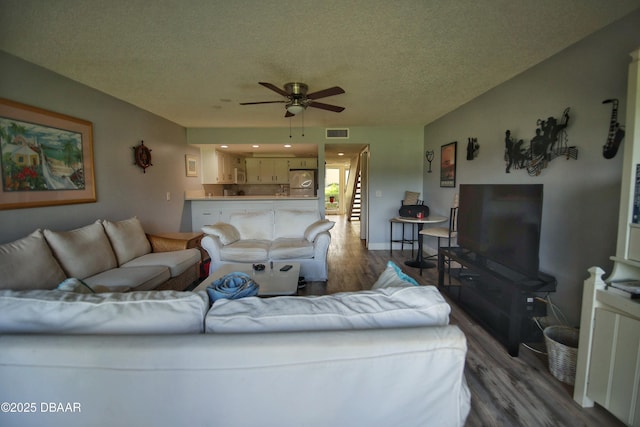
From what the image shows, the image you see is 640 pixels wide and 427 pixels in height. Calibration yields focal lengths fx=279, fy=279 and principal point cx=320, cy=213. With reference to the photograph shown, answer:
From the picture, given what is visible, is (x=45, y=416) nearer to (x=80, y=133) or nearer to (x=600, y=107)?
(x=80, y=133)

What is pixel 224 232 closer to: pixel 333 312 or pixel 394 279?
pixel 394 279

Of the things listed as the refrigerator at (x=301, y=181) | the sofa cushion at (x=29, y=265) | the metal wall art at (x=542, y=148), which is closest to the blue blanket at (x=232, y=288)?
the sofa cushion at (x=29, y=265)

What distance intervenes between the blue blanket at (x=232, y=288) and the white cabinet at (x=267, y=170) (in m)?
6.27

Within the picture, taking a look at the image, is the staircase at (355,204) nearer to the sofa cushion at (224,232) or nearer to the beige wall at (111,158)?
the beige wall at (111,158)

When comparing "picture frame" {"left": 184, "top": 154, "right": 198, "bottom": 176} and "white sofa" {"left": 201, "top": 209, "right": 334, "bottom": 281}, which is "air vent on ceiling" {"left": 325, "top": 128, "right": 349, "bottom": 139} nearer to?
"white sofa" {"left": 201, "top": 209, "right": 334, "bottom": 281}

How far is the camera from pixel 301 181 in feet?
24.8

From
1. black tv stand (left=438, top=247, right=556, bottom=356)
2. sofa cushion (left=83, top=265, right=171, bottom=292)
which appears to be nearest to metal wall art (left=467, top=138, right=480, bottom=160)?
black tv stand (left=438, top=247, right=556, bottom=356)

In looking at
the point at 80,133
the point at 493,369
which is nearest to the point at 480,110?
the point at 493,369

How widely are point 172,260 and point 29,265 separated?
3.79ft

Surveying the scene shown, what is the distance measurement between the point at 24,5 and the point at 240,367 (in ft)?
8.38

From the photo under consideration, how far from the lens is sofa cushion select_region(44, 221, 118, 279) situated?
7.77ft

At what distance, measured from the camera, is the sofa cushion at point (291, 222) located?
4.07m

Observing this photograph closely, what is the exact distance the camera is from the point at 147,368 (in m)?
0.88

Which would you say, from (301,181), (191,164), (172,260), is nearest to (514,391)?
(172,260)
